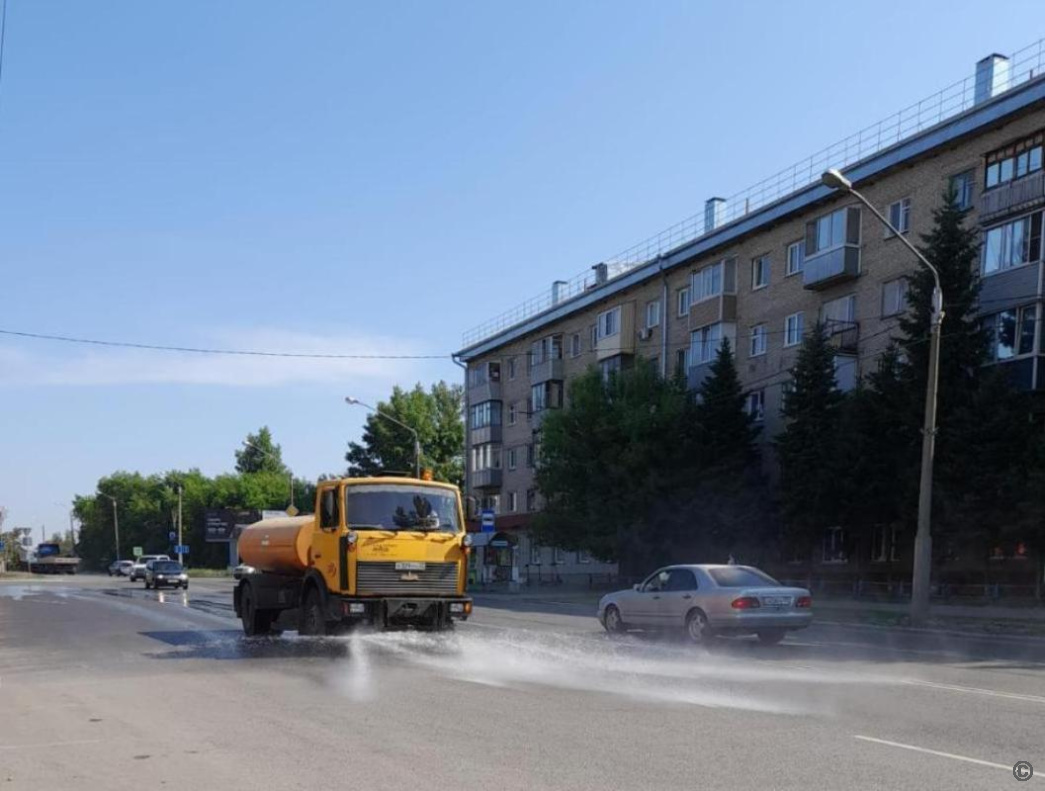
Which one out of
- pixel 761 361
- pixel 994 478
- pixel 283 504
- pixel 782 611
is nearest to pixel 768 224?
pixel 761 361

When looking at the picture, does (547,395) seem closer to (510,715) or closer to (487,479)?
(487,479)

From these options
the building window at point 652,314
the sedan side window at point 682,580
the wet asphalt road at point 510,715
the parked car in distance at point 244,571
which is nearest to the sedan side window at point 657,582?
the sedan side window at point 682,580

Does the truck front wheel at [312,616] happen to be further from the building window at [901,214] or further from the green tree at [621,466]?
the building window at [901,214]

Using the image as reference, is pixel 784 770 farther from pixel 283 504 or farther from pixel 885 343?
pixel 283 504

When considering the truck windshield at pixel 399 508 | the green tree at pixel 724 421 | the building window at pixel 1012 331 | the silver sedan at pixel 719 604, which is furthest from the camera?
the green tree at pixel 724 421

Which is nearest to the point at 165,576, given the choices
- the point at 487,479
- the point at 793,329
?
the point at 487,479

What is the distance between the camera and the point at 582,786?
6.92m

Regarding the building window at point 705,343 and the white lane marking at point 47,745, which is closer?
the white lane marking at point 47,745

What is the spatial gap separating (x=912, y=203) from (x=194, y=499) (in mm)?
106319

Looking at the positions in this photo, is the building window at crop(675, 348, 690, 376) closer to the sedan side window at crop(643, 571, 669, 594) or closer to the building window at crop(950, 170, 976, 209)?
the building window at crop(950, 170, 976, 209)

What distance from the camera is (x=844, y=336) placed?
1533 inches

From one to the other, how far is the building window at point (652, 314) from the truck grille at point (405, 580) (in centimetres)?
3707

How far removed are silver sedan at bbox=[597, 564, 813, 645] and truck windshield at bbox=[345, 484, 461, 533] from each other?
169 inches

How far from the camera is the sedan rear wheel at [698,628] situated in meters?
17.5
